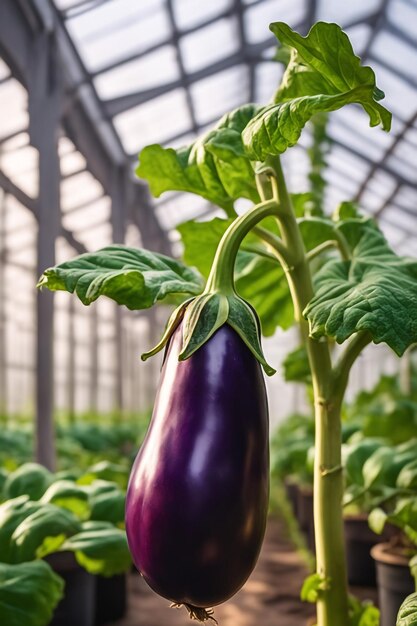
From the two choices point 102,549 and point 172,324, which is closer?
point 172,324

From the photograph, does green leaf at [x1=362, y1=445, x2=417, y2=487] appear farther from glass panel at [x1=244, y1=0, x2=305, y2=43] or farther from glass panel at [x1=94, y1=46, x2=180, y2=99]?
glass panel at [x1=244, y1=0, x2=305, y2=43]

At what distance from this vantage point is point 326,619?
582 millimetres

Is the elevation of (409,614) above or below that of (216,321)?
below

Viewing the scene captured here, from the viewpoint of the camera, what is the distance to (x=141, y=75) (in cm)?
413

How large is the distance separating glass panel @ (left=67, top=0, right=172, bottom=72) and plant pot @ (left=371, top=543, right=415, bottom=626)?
9.10 ft

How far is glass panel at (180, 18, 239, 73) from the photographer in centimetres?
407

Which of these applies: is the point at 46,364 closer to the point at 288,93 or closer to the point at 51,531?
the point at 51,531

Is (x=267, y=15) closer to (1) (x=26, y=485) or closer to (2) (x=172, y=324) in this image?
(1) (x=26, y=485)

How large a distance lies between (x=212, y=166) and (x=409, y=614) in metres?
0.34

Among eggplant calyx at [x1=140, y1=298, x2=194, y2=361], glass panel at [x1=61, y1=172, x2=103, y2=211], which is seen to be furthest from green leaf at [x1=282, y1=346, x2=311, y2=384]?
glass panel at [x1=61, y1=172, x2=103, y2=211]

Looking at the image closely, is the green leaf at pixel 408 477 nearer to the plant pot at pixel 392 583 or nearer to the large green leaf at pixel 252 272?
the plant pot at pixel 392 583

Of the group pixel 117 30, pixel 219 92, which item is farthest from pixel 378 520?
pixel 219 92

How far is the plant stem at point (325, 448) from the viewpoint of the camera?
562mm

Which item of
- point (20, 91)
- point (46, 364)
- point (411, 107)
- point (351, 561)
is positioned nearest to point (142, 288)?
point (351, 561)
